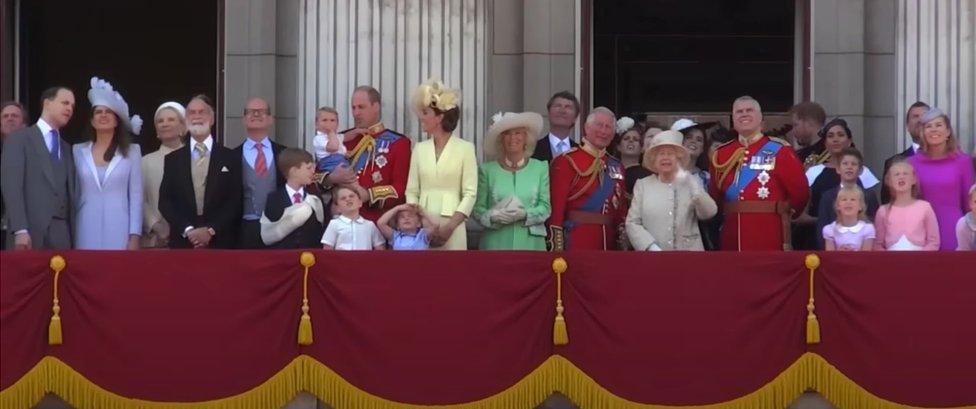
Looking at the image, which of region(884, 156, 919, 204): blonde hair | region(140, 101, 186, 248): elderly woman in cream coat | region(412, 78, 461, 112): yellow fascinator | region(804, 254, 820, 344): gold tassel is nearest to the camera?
region(804, 254, 820, 344): gold tassel

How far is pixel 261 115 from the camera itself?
14.8 metres

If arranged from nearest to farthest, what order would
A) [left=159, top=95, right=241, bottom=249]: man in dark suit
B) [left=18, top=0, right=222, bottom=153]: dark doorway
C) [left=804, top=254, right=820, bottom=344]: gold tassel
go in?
[left=804, top=254, right=820, bottom=344]: gold tassel
[left=159, top=95, right=241, bottom=249]: man in dark suit
[left=18, top=0, right=222, bottom=153]: dark doorway

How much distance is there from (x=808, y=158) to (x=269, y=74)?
4352 millimetres

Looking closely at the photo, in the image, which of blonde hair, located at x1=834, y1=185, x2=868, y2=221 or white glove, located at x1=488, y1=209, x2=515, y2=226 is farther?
white glove, located at x1=488, y1=209, x2=515, y2=226

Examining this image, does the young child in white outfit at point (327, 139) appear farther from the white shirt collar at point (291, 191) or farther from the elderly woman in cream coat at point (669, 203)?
the elderly woman in cream coat at point (669, 203)

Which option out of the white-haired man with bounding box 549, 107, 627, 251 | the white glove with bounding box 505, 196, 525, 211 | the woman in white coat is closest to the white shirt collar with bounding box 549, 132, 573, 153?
the white-haired man with bounding box 549, 107, 627, 251

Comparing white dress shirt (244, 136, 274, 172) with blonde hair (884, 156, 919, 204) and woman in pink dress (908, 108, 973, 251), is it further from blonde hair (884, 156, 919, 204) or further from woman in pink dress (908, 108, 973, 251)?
woman in pink dress (908, 108, 973, 251)

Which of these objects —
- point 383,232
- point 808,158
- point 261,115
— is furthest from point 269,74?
point 808,158

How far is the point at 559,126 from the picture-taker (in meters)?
15.4

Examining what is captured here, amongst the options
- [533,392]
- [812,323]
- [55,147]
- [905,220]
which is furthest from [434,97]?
[905,220]

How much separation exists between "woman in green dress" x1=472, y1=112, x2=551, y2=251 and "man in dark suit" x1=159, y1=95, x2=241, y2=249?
1698 millimetres

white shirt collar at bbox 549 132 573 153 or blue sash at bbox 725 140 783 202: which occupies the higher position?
white shirt collar at bbox 549 132 573 153

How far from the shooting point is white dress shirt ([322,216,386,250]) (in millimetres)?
13984

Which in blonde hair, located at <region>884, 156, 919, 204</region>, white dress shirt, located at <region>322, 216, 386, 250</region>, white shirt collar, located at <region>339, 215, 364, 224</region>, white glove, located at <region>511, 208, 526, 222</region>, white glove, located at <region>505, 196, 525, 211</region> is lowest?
white dress shirt, located at <region>322, 216, 386, 250</region>
